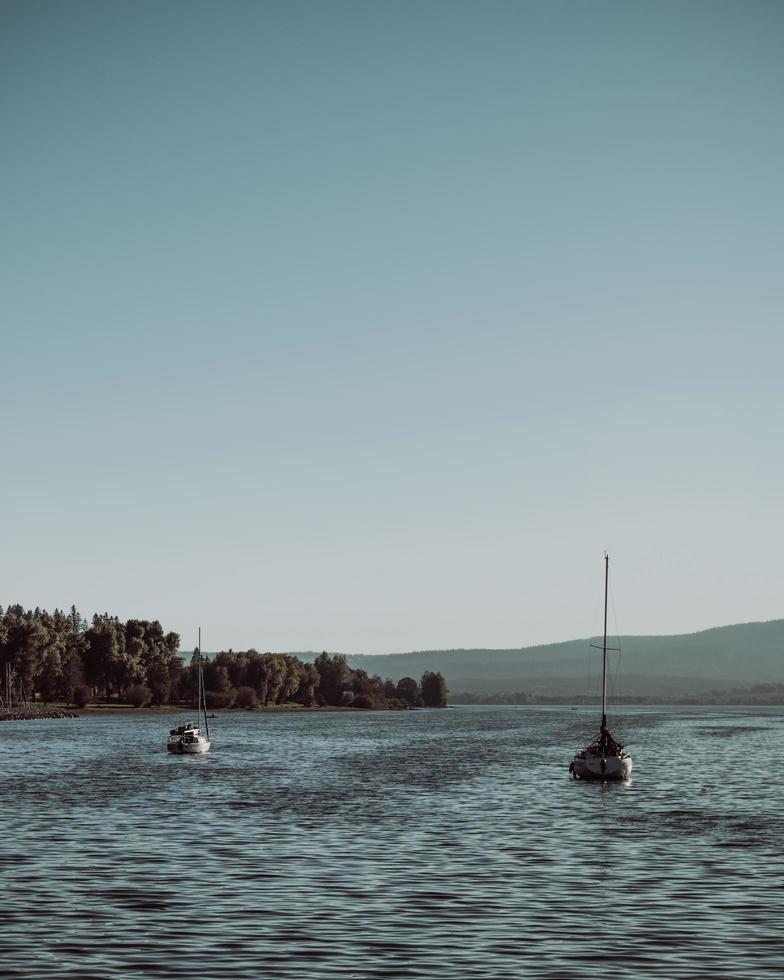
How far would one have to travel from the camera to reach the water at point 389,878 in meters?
34.1

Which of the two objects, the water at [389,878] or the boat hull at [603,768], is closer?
the water at [389,878]

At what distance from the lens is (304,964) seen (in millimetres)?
33031

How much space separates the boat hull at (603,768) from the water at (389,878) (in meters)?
1.50

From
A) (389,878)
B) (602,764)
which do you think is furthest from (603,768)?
(389,878)

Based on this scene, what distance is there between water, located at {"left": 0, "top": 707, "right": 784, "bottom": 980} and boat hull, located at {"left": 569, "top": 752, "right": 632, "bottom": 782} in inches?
58.9

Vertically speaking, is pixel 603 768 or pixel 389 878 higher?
pixel 389 878

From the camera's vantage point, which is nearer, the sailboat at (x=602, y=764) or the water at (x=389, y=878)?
the water at (x=389, y=878)

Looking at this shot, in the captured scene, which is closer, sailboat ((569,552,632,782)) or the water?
the water

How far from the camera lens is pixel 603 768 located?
97.2m

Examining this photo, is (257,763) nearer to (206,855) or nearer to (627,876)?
(206,855)

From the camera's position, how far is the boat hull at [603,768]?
97.2 m

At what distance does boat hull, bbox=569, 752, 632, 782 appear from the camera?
9719cm

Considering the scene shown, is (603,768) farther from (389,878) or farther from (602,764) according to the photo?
(389,878)

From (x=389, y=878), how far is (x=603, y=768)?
53295 millimetres
